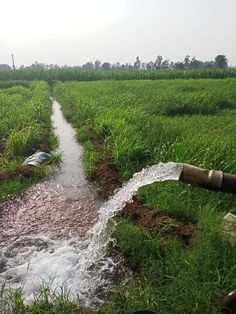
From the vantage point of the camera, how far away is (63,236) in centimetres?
464

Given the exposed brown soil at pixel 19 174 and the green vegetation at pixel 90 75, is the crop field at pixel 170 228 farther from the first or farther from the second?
the green vegetation at pixel 90 75

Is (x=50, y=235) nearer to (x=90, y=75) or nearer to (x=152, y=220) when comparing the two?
(x=152, y=220)

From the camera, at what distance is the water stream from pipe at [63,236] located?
3711 millimetres

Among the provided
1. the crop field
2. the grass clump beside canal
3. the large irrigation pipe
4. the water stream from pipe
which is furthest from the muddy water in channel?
the large irrigation pipe

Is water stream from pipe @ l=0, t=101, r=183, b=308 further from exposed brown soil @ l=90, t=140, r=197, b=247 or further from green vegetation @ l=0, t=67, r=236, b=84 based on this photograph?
green vegetation @ l=0, t=67, r=236, b=84

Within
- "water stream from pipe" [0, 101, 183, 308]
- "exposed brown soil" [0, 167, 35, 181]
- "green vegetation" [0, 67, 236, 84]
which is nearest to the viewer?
"water stream from pipe" [0, 101, 183, 308]

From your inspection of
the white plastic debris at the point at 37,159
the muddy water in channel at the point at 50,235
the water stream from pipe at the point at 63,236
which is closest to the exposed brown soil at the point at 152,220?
the water stream from pipe at the point at 63,236

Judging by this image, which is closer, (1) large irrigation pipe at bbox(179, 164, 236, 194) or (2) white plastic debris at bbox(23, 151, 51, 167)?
(1) large irrigation pipe at bbox(179, 164, 236, 194)

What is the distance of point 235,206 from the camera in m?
4.78

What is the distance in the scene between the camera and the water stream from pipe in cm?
371

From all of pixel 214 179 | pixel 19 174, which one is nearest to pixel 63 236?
pixel 19 174

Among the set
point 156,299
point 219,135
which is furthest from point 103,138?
point 156,299

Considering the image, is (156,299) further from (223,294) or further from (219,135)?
(219,135)

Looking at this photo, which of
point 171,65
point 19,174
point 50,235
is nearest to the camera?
point 50,235
